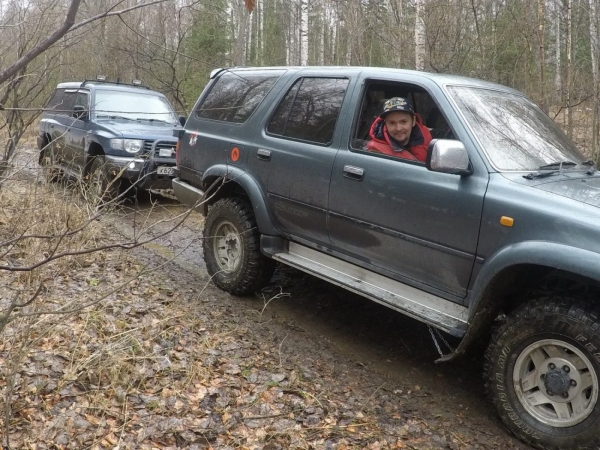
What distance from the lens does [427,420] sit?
129 inches

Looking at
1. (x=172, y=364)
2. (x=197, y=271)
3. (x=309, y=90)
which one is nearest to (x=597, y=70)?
(x=309, y=90)

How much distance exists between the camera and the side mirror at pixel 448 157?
310 centimetres

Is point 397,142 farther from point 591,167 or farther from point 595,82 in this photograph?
point 595,82

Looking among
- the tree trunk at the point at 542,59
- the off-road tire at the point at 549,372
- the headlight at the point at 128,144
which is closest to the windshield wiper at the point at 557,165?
the off-road tire at the point at 549,372

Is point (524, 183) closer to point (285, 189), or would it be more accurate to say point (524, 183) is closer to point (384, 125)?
point (384, 125)

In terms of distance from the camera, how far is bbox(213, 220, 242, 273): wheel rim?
491 centimetres

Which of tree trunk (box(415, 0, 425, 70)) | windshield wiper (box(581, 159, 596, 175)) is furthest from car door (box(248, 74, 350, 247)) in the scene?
tree trunk (box(415, 0, 425, 70))

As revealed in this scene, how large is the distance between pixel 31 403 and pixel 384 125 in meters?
2.80

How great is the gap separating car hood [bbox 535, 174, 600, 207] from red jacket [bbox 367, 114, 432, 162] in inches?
34.9

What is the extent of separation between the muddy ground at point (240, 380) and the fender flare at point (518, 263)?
541 mm

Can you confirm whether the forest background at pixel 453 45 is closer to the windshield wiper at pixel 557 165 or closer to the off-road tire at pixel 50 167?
the off-road tire at pixel 50 167

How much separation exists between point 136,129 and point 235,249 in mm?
4145

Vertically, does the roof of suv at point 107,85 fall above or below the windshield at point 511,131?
above

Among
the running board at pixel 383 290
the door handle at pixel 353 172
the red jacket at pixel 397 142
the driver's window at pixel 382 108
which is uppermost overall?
the driver's window at pixel 382 108
